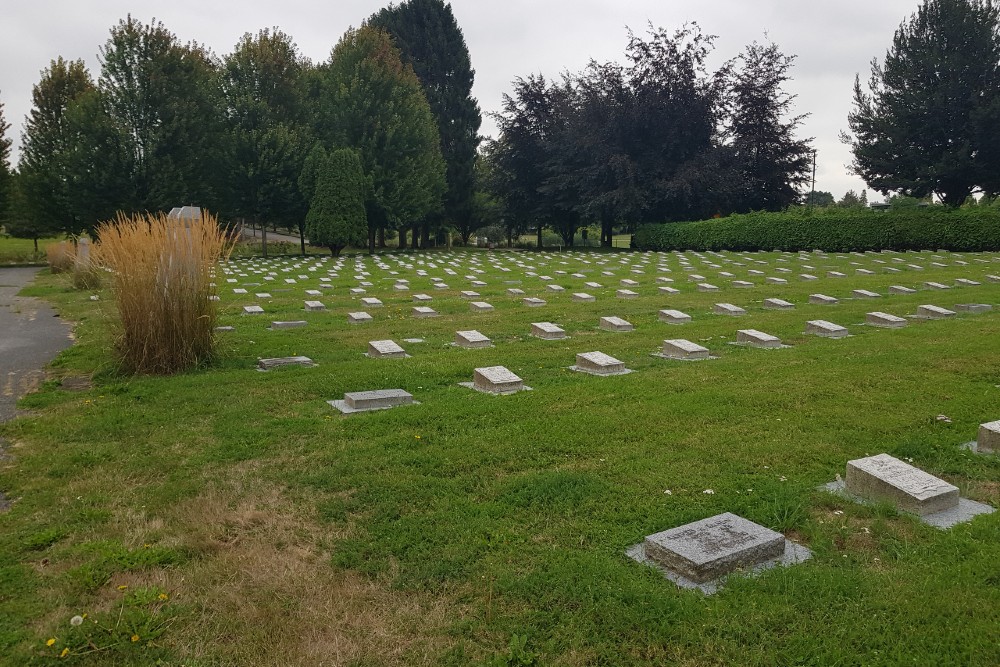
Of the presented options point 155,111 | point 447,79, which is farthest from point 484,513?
point 447,79

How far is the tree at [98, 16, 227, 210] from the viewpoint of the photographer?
826 inches

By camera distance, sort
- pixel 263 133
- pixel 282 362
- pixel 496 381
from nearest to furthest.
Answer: pixel 496 381 < pixel 282 362 < pixel 263 133

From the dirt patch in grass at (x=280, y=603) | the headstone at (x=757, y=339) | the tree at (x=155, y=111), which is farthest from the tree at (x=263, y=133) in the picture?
the dirt patch in grass at (x=280, y=603)

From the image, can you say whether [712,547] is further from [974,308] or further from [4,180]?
[4,180]

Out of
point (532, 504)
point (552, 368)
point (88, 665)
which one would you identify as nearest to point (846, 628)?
point (532, 504)

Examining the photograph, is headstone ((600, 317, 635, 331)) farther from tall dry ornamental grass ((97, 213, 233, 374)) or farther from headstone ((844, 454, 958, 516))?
headstone ((844, 454, 958, 516))

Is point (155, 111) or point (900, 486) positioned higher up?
point (155, 111)

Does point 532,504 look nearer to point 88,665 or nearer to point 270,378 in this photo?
point 88,665

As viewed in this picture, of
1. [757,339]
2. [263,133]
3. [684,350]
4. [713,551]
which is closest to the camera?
[713,551]

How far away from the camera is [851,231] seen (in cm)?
1952

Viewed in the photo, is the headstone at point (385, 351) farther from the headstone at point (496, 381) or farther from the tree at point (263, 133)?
the tree at point (263, 133)

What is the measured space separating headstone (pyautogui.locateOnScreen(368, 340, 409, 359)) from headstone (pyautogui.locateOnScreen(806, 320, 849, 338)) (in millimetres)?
4533

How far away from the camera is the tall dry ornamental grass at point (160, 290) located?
17.5 feet

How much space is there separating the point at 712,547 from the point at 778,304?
7.70m
